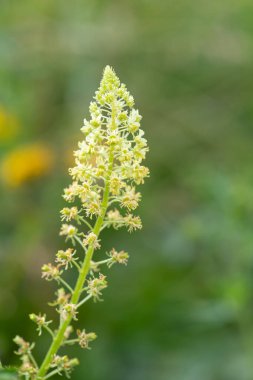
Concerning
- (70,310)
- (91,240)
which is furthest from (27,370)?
(91,240)

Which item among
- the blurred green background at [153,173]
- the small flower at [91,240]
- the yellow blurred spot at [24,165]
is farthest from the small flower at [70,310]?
the yellow blurred spot at [24,165]

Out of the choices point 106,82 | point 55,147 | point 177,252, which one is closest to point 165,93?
point 55,147

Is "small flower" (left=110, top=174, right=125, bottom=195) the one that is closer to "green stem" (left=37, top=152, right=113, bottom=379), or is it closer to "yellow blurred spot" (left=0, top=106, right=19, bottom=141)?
"green stem" (left=37, top=152, right=113, bottom=379)

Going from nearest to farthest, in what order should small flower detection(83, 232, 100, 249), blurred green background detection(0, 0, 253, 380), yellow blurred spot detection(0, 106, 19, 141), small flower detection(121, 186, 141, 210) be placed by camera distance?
small flower detection(83, 232, 100, 249)
small flower detection(121, 186, 141, 210)
blurred green background detection(0, 0, 253, 380)
yellow blurred spot detection(0, 106, 19, 141)

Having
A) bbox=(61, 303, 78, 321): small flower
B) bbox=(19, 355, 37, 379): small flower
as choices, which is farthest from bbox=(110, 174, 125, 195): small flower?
bbox=(19, 355, 37, 379): small flower

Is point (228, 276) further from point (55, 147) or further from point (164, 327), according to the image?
point (55, 147)

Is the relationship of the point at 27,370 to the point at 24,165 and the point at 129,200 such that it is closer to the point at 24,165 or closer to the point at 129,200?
the point at 129,200
